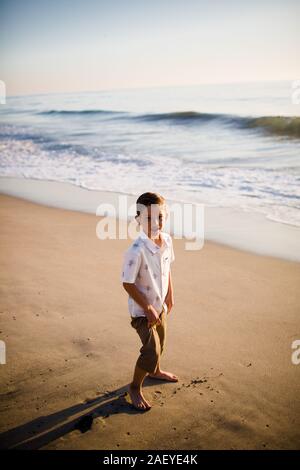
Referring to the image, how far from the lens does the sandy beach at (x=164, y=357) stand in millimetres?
2602

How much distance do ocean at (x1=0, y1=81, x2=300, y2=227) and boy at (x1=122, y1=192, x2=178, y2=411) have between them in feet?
14.5

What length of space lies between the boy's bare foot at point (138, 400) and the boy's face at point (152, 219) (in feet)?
3.76

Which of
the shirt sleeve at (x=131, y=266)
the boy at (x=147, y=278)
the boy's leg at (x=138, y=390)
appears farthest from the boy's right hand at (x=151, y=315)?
the boy's leg at (x=138, y=390)

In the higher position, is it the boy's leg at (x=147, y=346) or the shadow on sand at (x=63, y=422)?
the boy's leg at (x=147, y=346)

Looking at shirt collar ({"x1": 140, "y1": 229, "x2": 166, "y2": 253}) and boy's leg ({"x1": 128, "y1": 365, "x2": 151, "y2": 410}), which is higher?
shirt collar ({"x1": 140, "y1": 229, "x2": 166, "y2": 253})

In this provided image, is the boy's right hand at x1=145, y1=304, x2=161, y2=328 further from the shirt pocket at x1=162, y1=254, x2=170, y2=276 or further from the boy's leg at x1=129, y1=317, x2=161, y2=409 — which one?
the shirt pocket at x1=162, y1=254, x2=170, y2=276

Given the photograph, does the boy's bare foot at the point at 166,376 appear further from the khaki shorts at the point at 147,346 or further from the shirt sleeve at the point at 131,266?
the shirt sleeve at the point at 131,266

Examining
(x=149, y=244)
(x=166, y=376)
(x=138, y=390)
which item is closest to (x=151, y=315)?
(x=149, y=244)

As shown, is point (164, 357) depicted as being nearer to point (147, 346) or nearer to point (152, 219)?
point (147, 346)

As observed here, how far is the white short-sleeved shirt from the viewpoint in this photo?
2.57m

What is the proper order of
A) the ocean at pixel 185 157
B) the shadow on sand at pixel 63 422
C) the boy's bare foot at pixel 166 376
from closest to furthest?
the shadow on sand at pixel 63 422 < the boy's bare foot at pixel 166 376 < the ocean at pixel 185 157

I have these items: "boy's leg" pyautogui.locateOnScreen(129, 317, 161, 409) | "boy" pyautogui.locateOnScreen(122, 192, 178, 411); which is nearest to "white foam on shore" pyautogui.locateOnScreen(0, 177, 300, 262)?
"boy" pyautogui.locateOnScreen(122, 192, 178, 411)

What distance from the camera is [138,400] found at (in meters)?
2.80

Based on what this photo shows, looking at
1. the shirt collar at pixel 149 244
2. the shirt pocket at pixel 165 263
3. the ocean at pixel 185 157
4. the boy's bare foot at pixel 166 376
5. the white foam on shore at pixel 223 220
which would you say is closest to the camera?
the shirt collar at pixel 149 244
